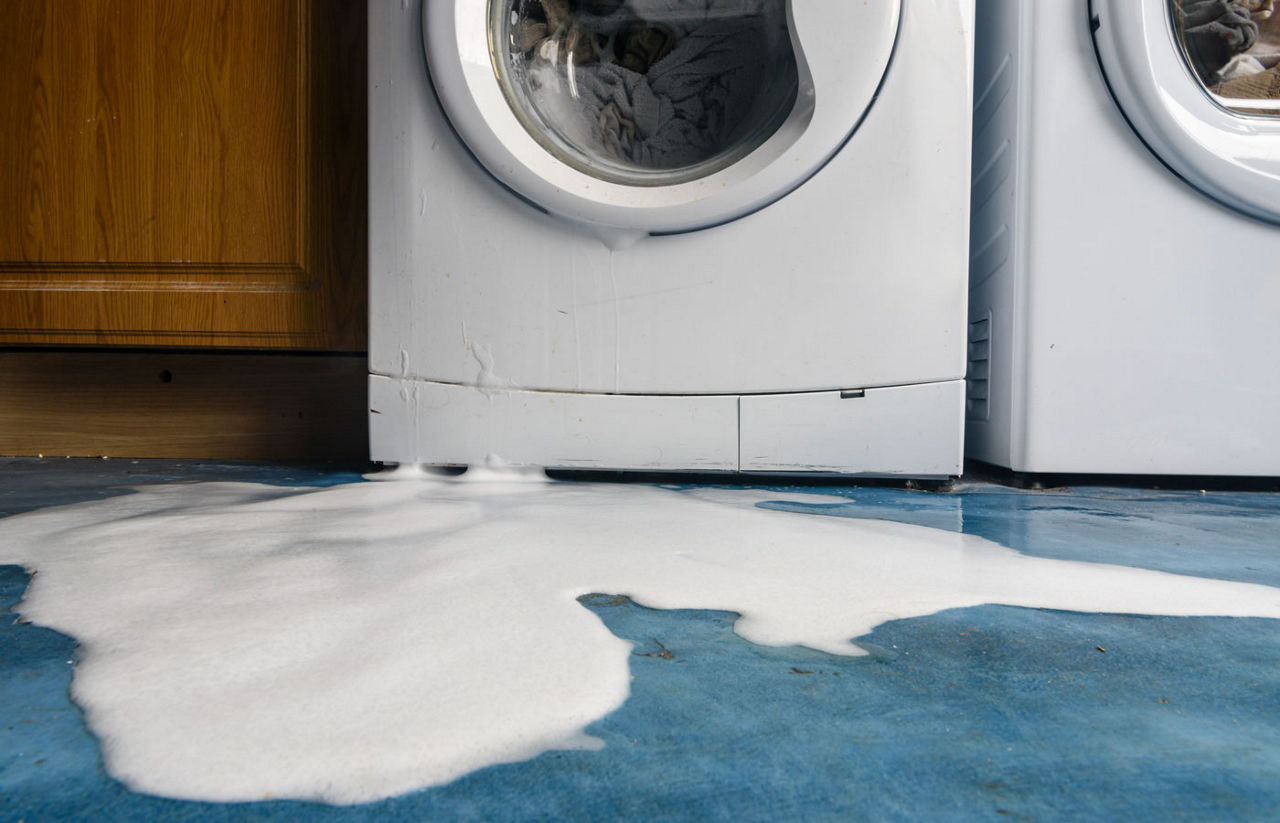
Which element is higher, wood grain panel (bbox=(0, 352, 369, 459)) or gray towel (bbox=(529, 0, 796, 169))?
gray towel (bbox=(529, 0, 796, 169))

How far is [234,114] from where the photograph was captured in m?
1.00

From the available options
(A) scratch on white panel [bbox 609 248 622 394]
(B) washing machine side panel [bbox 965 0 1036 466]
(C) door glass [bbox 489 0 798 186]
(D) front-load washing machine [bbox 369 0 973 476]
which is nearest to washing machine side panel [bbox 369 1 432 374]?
(D) front-load washing machine [bbox 369 0 973 476]

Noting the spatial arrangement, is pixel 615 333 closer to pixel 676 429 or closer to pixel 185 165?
pixel 676 429

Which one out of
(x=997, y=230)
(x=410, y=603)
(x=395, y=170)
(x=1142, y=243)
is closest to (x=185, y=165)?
(x=395, y=170)

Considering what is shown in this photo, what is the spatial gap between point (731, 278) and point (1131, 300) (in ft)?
1.47

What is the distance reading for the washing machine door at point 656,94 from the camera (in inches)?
32.0

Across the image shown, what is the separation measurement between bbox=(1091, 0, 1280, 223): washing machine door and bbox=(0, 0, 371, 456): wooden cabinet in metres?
0.92

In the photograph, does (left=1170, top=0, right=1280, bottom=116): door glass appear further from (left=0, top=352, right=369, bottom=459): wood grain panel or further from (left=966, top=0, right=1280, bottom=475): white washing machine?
(left=0, top=352, right=369, bottom=459): wood grain panel

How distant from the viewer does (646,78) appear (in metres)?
0.91

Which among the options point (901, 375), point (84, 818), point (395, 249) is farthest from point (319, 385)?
point (84, 818)

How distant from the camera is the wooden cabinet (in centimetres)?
100

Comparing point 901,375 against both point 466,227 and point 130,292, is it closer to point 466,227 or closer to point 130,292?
point 466,227

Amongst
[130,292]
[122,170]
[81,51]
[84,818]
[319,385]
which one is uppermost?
[81,51]

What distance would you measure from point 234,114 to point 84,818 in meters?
0.99
